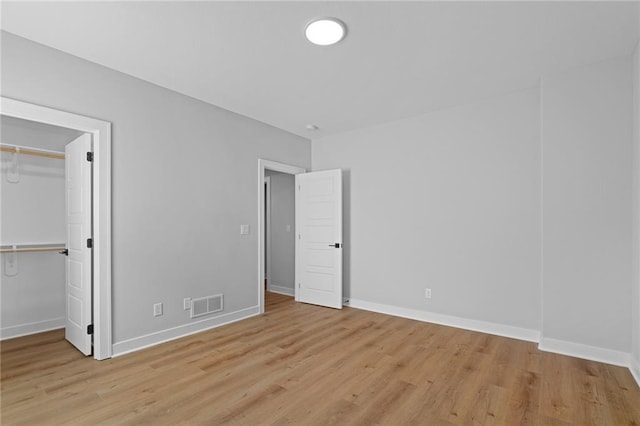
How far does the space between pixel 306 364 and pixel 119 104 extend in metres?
3.10

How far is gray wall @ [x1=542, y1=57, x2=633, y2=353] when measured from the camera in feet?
9.45

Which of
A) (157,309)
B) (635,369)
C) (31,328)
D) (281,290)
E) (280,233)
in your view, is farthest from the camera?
(280,233)

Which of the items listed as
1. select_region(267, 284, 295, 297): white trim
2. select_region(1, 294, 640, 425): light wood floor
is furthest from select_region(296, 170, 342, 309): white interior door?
select_region(1, 294, 640, 425): light wood floor

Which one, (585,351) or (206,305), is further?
(206,305)

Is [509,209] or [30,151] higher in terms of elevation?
[30,151]

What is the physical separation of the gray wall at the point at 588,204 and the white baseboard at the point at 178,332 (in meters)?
3.49

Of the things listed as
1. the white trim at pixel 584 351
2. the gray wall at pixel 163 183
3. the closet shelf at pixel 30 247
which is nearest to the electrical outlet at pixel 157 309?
the gray wall at pixel 163 183

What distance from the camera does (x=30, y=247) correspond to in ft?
12.2

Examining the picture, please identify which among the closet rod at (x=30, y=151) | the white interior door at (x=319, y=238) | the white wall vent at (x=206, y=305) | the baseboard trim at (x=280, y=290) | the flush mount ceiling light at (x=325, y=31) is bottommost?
the baseboard trim at (x=280, y=290)

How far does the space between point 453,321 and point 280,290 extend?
317 centimetres

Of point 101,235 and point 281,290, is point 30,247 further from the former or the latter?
point 281,290

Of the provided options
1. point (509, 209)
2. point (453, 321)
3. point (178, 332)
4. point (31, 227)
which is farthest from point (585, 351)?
point (31, 227)

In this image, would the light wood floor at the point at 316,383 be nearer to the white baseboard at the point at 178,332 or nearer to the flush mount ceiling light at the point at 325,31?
the white baseboard at the point at 178,332

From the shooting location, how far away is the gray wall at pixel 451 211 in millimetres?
3555
